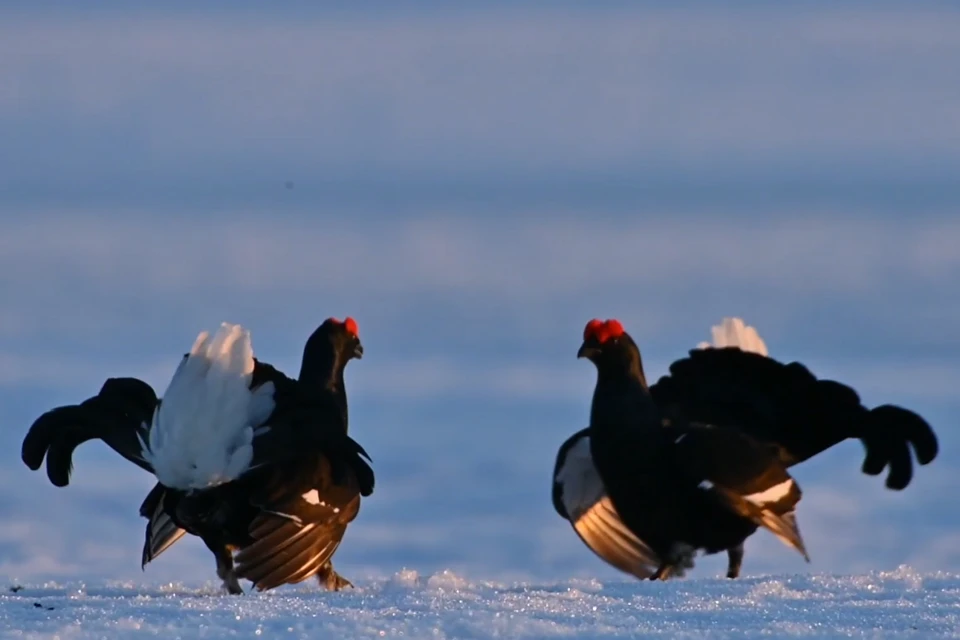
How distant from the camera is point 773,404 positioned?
8.68 meters

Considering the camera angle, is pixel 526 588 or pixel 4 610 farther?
pixel 526 588

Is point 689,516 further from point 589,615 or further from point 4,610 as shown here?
point 4,610

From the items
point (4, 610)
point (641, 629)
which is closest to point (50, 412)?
point (4, 610)

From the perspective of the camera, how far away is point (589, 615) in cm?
562

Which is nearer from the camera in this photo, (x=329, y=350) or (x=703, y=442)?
(x=703, y=442)

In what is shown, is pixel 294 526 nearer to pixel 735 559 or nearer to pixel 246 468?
pixel 246 468

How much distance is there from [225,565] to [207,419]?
843 mm

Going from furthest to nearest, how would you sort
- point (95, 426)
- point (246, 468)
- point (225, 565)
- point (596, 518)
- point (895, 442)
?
1. point (895, 442)
2. point (596, 518)
3. point (95, 426)
4. point (225, 565)
5. point (246, 468)

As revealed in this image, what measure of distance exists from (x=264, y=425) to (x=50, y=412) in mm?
1290

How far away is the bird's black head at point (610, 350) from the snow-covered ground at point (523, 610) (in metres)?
1.72

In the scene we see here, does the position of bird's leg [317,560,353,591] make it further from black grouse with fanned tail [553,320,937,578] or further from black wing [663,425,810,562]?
black wing [663,425,810,562]

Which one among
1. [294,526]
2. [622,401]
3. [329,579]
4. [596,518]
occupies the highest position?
[622,401]

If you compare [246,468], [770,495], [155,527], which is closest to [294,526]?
[246,468]

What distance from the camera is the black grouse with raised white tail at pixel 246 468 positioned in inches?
286
